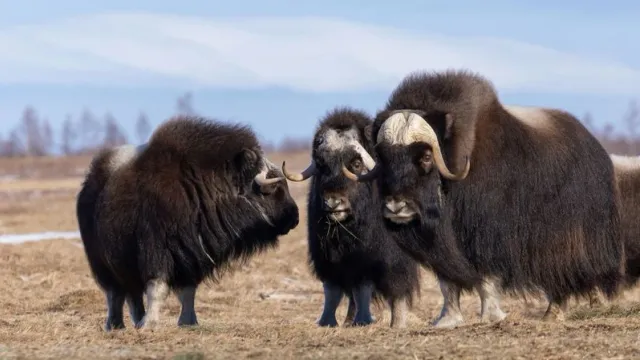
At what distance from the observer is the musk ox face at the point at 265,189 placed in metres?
7.68

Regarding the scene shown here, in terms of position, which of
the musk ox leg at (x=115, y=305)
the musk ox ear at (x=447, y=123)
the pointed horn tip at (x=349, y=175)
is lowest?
the musk ox leg at (x=115, y=305)

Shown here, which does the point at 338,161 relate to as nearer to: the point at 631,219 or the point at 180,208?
the point at 180,208

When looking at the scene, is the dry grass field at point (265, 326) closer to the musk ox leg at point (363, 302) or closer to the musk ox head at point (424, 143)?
the musk ox leg at point (363, 302)

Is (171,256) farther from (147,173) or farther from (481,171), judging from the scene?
(481,171)

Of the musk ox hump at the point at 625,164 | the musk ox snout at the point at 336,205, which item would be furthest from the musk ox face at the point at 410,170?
the musk ox hump at the point at 625,164

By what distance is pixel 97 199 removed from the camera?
7664 mm

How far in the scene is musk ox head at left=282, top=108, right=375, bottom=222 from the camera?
24.2 ft

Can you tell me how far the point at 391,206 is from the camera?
6.40m

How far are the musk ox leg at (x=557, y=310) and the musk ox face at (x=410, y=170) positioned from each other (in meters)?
1.22

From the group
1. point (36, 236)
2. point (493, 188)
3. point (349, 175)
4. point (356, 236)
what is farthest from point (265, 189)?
point (36, 236)

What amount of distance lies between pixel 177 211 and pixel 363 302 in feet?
4.38

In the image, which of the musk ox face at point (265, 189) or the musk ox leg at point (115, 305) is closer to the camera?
the musk ox face at point (265, 189)

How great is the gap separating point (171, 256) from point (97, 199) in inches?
29.0

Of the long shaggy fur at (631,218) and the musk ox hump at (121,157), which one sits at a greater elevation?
the musk ox hump at (121,157)
